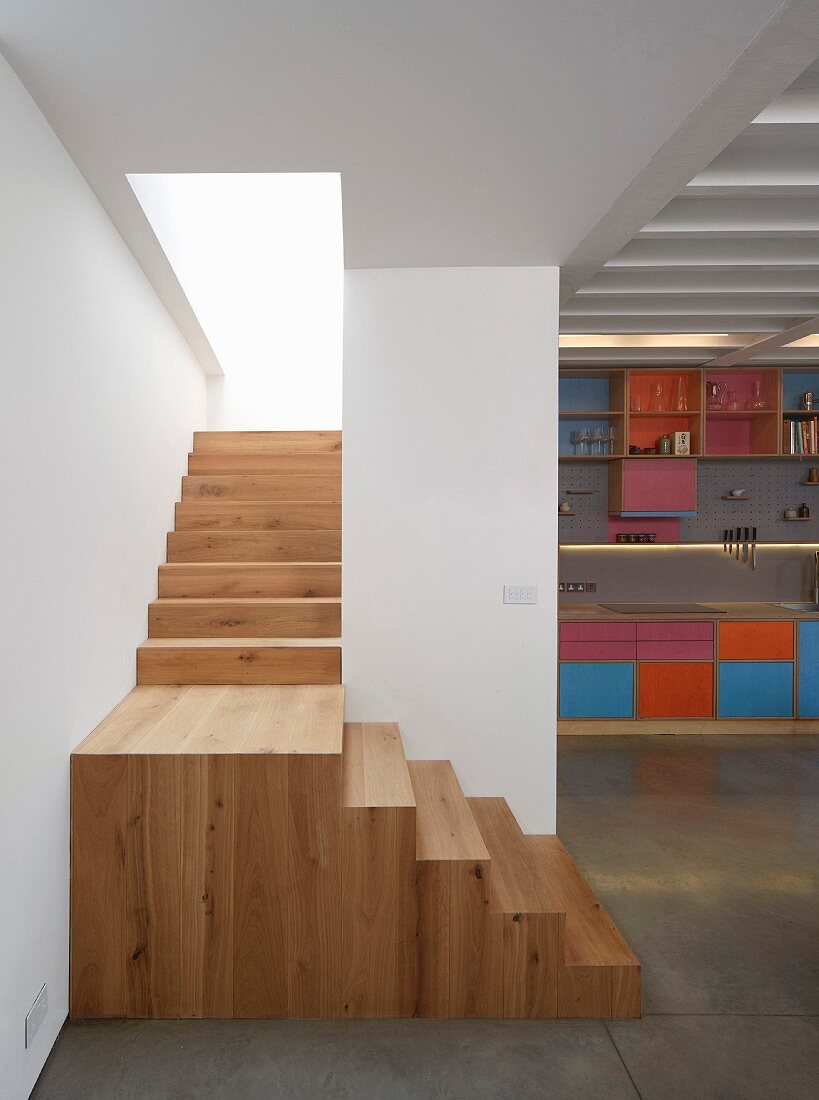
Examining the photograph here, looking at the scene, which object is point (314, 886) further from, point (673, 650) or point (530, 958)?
point (673, 650)


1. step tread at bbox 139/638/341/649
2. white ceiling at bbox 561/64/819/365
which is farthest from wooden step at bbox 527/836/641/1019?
white ceiling at bbox 561/64/819/365

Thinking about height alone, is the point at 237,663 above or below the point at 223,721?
above

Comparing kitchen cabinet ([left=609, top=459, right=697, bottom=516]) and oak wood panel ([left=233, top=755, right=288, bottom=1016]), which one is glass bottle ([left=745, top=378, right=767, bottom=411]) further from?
oak wood panel ([left=233, top=755, right=288, bottom=1016])

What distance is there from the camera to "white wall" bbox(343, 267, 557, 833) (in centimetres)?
329

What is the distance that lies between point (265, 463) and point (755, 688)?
382 cm

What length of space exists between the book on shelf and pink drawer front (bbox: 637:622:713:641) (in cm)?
162

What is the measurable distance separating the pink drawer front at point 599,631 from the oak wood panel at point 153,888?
3536 millimetres

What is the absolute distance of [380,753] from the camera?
2869 mm

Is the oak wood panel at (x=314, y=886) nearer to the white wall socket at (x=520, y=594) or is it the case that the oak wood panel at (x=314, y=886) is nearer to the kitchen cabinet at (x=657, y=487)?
the white wall socket at (x=520, y=594)

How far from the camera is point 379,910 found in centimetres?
235

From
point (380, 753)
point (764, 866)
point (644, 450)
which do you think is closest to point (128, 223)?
point (380, 753)

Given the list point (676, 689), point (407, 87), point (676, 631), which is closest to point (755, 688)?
point (676, 689)

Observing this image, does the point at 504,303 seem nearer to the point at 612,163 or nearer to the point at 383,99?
the point at 612,163

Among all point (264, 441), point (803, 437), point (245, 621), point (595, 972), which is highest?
point (803, 437)
